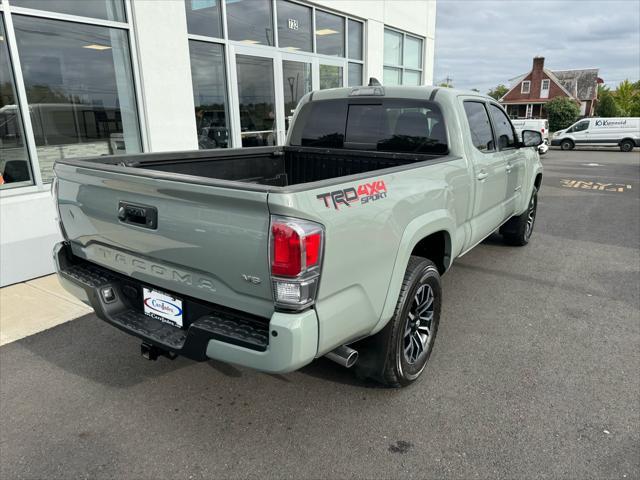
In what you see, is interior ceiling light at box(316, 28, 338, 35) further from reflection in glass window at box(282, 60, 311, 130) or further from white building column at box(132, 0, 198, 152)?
white building column at box(132, 0, 198, 152)

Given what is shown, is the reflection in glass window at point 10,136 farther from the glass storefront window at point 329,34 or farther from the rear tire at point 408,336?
the glass storefront window at point 329,34

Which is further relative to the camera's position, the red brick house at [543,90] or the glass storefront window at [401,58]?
the red brick house at [543,90]

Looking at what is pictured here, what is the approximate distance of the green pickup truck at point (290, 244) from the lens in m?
2.06

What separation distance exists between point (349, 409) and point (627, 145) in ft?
92.2

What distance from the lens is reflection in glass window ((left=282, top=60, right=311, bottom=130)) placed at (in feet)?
30.3

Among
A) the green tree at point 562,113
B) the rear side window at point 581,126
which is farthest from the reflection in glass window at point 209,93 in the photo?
the green tree at point 562,113

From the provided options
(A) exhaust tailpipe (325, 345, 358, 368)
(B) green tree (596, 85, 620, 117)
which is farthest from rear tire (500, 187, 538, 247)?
(B) green tree (596, 85, 620, 117)

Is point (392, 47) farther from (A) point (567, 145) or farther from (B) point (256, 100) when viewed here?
(A) point (567, 145)

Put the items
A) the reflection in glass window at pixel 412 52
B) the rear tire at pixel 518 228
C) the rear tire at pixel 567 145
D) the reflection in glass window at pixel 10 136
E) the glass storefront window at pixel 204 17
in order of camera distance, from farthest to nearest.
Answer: the rear tire at pixel 567 145 → the reflection in glass window at pixel 412 52 → the glass storefront window at pixel 204 17 → the rear tire at pixel 518 228 → the reflection in glass window at pixel 10 136

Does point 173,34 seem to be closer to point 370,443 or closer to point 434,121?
point 434,121

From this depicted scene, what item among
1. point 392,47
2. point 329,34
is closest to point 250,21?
point 329,34

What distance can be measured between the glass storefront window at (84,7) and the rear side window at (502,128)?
4.77m

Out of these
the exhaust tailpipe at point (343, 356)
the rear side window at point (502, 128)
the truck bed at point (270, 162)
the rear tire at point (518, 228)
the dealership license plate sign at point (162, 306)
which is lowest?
the rear tire at point (518, 228)

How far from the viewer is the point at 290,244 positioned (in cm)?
197
